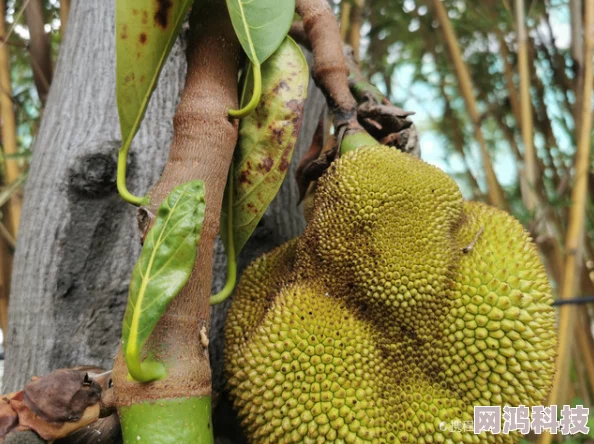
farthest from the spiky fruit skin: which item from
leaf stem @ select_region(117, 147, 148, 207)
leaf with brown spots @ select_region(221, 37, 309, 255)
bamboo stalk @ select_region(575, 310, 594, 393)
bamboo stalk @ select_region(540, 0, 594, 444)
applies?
bamboo stalk @ select_region(575, 310, 594, 393)

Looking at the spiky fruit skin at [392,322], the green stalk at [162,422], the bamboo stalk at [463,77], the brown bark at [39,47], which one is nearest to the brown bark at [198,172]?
the green stalk at [162,422]

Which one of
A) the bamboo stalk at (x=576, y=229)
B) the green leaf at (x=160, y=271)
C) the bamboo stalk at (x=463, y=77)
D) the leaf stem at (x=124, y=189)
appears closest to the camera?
the green leaf at (x=160, y=271)

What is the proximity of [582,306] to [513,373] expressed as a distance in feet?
2.77

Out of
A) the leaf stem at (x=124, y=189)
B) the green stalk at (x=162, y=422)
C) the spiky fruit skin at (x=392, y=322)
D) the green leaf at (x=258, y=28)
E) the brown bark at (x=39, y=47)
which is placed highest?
the brown bark at (x=39, y=47)

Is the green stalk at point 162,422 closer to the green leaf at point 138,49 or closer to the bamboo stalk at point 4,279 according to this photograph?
the green leaf at point 138,49

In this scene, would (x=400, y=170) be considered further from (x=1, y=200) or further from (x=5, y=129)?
(x=5, y=129)

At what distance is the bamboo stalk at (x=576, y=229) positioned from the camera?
0.86 metres

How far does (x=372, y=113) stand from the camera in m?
0.67

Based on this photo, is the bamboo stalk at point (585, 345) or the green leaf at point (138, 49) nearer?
the green leaf at point (138, 49)

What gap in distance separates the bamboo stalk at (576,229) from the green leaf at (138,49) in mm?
731

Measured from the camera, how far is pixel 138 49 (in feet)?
1.66

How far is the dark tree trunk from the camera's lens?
62 centimetres

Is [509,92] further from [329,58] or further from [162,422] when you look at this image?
[162,422]

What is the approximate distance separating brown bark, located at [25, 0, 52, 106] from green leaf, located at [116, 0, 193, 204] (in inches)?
21.0
